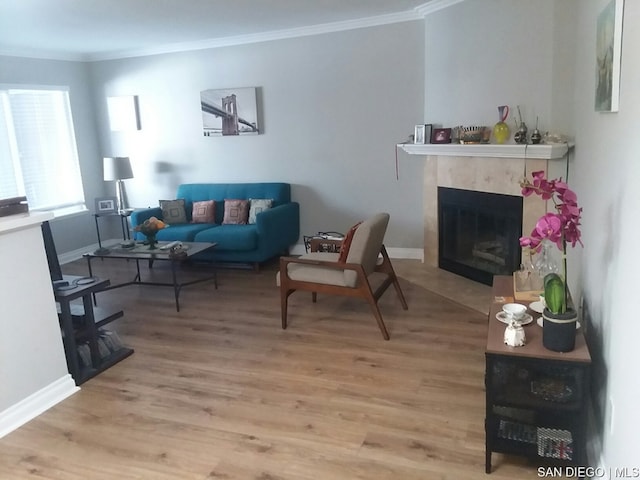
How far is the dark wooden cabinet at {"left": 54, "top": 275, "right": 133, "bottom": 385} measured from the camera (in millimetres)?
3066

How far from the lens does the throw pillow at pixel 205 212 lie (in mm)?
5805

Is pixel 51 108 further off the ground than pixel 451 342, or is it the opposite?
pixel 51 108

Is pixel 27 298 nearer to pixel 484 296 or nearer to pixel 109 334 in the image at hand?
pixel 109 334

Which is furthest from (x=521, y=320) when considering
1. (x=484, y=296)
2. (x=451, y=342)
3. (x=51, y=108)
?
(x=51, y=108)

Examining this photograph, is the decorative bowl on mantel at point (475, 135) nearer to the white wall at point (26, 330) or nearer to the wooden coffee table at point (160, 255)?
the wooden coffee table at point (160, 255)

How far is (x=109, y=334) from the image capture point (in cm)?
347

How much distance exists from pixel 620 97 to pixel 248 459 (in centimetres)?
212

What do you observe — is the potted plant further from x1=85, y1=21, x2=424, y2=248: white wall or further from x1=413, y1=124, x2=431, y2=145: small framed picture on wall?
x1=85, y1=21, x2=424, y2=248: white wall

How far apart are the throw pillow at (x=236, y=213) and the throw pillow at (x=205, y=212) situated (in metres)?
0.17

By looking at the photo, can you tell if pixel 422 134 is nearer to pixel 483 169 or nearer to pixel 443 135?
pixel 443 135

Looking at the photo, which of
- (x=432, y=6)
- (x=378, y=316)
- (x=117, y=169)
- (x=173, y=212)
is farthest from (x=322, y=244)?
(x=117, y=169)

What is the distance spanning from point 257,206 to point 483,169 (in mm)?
2477

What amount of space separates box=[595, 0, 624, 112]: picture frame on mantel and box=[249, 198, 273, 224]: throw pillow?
148 inches

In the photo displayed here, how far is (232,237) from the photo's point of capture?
16.9 ft
